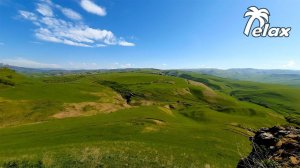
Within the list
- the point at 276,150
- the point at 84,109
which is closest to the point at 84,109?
the point at 84,109

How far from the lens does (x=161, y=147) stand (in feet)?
145

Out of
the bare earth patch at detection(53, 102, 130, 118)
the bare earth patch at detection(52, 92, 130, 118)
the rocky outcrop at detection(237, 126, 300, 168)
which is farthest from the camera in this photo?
the bare earth patch at detection(53, 102, 130, 118)

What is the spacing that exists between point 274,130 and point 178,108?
11143 cm

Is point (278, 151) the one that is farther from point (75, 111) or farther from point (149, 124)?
point (75, 111)

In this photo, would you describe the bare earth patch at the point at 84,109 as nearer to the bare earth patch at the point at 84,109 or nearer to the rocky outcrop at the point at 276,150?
the bare earth patch at the point at 84,109

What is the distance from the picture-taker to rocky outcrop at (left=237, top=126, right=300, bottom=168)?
16.8 metres

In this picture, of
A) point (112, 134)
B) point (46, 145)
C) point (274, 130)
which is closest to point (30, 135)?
point (46, 145)

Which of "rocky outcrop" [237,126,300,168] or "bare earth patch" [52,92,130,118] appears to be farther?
"bare earth patch" [52,92,130,118]

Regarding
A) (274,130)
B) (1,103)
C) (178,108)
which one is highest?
(274,130)

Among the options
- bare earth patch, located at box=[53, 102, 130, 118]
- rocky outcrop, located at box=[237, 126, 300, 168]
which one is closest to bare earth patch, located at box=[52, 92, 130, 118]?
bare earth patch, located at box=[53, 102, 130, 118]

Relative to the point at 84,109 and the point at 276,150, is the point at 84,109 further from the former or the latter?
the point at 276,150

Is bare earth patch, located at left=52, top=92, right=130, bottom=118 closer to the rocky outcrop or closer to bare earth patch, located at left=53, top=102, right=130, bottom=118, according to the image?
bare earth patch, located at left=53, top=102, right=130, bottom=118

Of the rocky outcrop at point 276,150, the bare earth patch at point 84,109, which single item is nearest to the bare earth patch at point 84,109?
the bare earth patch at point 84,109

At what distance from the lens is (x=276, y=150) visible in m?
20.0
